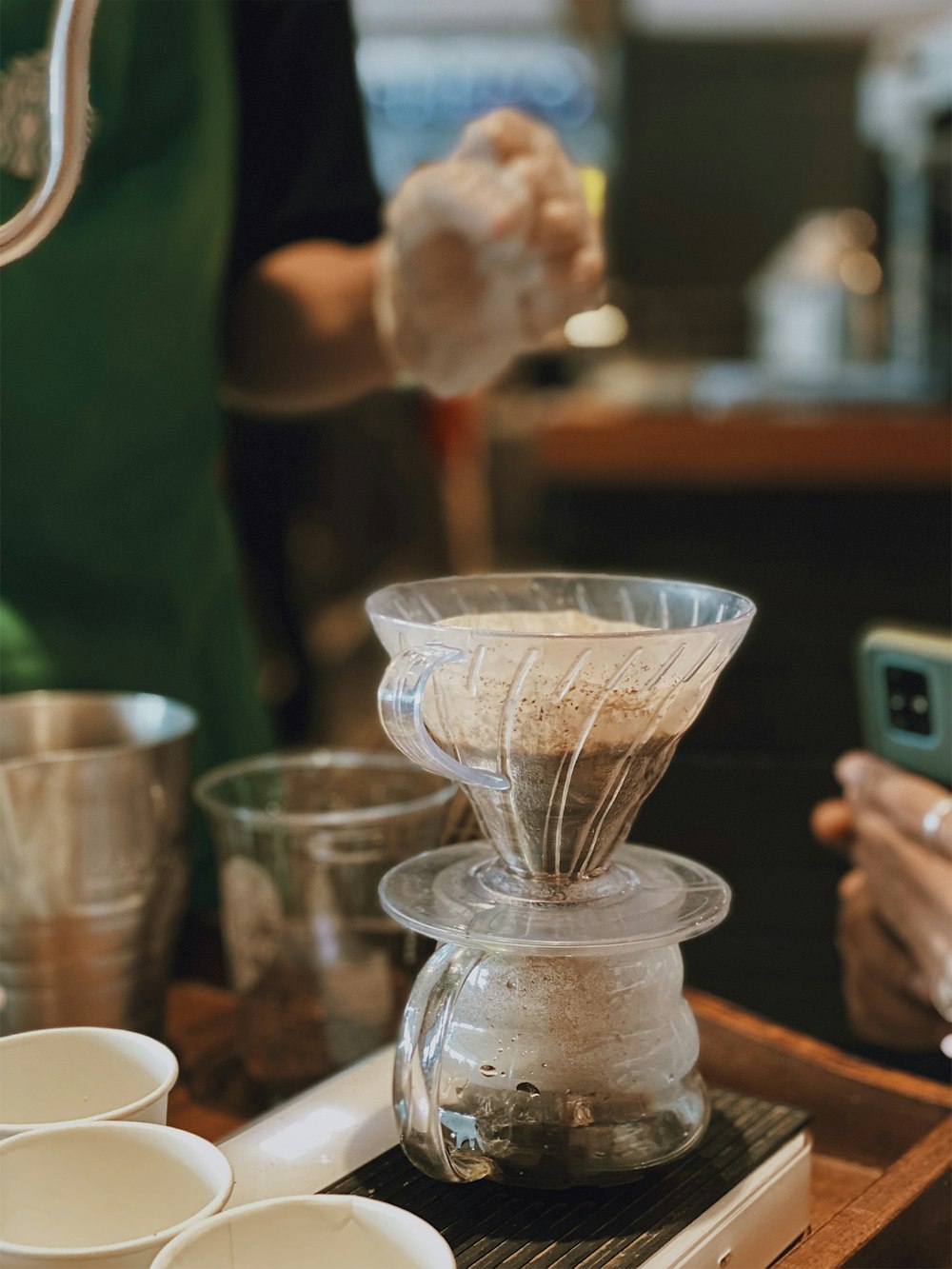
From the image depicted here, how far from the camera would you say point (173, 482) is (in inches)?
47.4

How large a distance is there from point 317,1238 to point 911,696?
621mm

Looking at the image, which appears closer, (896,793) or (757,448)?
(896,793)

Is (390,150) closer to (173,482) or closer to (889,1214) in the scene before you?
(173,482)

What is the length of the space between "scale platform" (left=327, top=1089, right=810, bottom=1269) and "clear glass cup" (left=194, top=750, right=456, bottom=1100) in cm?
19

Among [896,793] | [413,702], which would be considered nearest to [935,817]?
[896,793]

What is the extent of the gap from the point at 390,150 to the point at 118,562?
5174mm

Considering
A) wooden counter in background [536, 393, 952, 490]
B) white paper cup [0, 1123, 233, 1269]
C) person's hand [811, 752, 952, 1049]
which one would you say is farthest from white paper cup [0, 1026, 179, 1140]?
wooden counter in background [536, 393, 952, 490]

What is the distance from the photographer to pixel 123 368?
1.13 metres

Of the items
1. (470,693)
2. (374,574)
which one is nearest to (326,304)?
(470,693)

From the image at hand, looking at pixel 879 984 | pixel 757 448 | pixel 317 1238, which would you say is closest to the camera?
pixel 317 1238

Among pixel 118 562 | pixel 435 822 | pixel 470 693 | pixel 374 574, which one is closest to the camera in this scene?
pixel 470 693

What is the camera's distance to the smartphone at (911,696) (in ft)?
3.15

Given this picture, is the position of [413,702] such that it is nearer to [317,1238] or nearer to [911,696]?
[317,1238]

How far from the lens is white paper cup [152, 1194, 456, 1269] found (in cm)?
49
